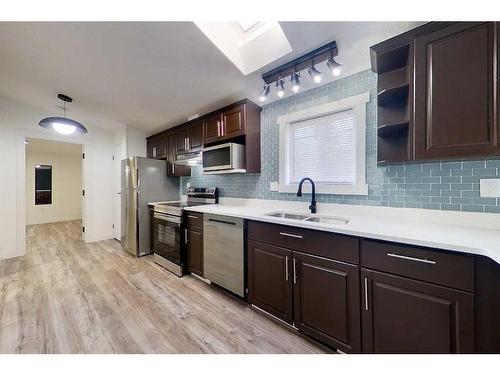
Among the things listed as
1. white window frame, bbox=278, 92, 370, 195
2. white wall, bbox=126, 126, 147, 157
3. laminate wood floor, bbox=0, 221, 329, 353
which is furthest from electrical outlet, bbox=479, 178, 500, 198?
white wall, bbox=126, 126, 147, 157

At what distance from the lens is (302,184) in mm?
2191

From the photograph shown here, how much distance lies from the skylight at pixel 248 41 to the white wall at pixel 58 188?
6.13 metres

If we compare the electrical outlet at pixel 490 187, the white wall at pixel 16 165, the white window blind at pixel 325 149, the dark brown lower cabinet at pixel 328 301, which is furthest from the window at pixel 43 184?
the electrical outlet at pixel 490 187

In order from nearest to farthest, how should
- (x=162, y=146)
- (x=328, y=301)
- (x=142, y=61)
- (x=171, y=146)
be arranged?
(x=328, y=301), (x=142, y=61), (x=171, y=146), (x=162, y=146)

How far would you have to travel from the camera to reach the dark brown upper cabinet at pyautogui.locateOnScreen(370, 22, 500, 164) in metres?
1.09

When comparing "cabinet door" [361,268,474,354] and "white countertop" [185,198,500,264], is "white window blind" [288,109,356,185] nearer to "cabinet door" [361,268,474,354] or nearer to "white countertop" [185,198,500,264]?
"white countertop" [185,198,500,264]

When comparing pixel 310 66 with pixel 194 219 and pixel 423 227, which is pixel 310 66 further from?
pixel 194 219

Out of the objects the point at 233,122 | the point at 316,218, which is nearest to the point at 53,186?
the point at 233,122

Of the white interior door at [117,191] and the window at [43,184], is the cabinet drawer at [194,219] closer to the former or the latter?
the white interior door at [117,191]

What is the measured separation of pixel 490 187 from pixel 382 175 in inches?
24.0

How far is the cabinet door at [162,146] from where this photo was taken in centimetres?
357

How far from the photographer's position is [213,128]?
266 cm

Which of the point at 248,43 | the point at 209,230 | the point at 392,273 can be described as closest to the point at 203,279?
the point at 209,230

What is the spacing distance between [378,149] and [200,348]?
205 centimetres
